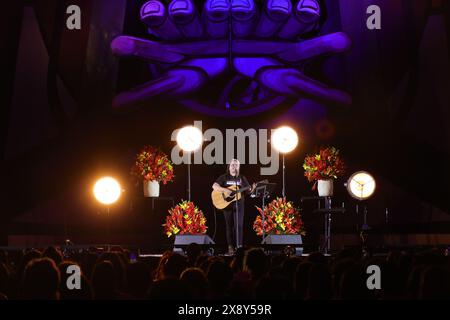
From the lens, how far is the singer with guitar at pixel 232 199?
12562mm

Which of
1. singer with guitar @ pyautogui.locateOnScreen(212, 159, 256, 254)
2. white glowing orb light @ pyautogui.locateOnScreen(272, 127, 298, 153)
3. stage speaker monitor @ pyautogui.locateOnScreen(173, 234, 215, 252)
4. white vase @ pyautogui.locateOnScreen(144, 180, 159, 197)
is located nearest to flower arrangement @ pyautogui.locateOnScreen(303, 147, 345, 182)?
white glowing orb light @ pyautogui.locateOnScreen(272, 127, 298, 153)

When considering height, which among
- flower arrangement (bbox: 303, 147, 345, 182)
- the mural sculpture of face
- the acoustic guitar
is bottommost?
the acoustic guitar

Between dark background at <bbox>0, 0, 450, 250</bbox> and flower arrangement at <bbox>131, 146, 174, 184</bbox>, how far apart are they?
120 centimetres

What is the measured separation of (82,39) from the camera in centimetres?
1447

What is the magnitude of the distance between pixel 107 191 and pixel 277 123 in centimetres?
398

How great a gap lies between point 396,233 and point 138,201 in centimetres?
540

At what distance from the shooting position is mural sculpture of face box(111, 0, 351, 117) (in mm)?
14328

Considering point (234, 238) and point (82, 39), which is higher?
point (82, 39)

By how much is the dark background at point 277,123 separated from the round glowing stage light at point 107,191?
4.02ft

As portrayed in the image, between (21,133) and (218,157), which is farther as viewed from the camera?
(218,157)

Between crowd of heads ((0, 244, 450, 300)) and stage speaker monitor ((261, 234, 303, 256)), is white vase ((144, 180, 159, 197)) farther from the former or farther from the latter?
crowd of heads ((0, 244, 450, 300))
